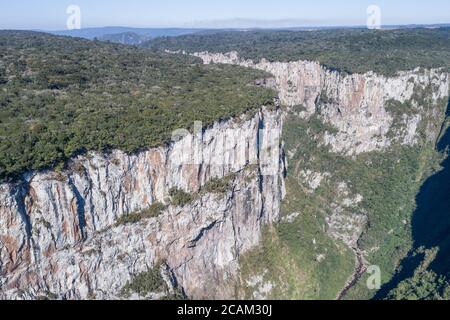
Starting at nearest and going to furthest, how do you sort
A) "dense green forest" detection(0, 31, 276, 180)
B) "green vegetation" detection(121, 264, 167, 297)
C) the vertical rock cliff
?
"dense green forest" detection(0, 31, 276, 180)
"green vegetation" detection(121, 264, 167, 297)
the vertical rock cliff

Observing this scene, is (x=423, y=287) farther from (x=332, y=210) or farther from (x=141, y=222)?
(x=141, y=222)

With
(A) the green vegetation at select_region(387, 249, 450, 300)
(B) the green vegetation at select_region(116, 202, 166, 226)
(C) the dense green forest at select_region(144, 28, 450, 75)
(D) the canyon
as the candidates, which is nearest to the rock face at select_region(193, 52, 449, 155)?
(C) the dense green forest at select_region(144, 28, 450, 75)

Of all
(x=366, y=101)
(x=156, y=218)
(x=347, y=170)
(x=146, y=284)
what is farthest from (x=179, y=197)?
(x=366, y=101)

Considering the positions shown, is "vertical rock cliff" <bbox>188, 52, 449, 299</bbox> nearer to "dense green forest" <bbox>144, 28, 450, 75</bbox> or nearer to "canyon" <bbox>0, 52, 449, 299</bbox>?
"canyon" <bbox>0, 52, 449, 299</bbox>
